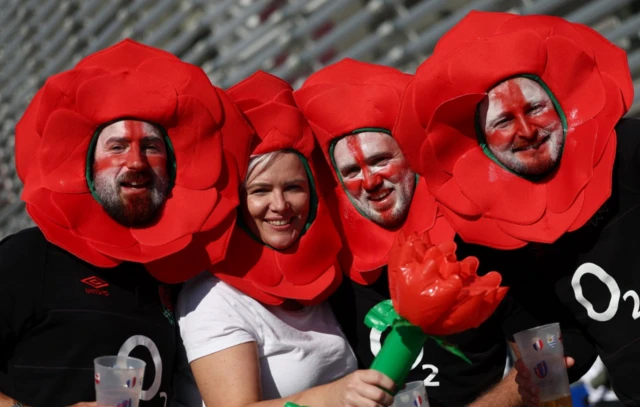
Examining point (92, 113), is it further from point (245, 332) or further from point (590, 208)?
point (590, 208)

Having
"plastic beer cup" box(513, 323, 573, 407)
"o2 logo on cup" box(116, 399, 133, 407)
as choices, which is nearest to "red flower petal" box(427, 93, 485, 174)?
"plastic beer cup" box(513, 323, 573, 407)

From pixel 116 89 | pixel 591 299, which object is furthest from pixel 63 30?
pixel 591 299

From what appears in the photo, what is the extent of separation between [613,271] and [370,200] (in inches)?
31.6

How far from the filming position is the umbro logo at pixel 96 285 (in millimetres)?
2605

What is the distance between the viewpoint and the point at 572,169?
8.82ft

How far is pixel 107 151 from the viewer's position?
8.57 ft

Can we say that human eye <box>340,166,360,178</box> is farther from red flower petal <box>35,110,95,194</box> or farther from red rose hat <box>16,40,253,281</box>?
red flower petal <box>35,110,95,194</box>

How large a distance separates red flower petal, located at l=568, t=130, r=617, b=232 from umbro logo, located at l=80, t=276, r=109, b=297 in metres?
1.43

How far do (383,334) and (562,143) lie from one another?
0.88m

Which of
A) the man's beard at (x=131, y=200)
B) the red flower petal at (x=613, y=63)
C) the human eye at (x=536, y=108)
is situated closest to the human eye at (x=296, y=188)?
the man's beard at (x=131, y=200)

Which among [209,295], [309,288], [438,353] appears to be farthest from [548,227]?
[209,295]

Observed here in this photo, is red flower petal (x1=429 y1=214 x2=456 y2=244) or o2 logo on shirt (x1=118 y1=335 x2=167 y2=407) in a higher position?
o2 logo on shirt (x1=118 y1=335 x2=167 y2=407)

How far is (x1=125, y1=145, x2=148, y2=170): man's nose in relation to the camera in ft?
8.36

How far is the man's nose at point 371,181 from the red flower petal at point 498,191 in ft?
0.84
